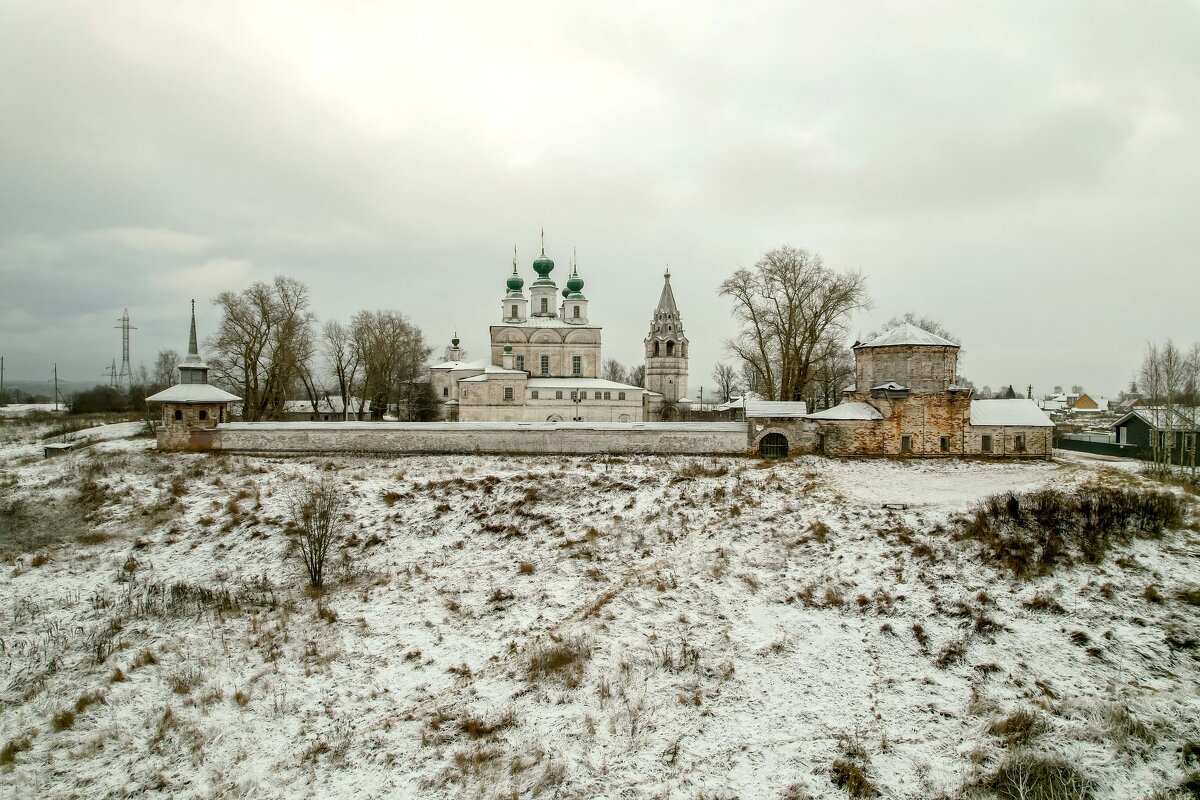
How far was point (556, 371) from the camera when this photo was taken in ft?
124

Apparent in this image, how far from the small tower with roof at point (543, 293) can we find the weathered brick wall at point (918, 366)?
2264 centimetres

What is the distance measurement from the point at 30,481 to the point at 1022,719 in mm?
23795

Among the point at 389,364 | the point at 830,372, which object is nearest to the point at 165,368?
the point at 389,364

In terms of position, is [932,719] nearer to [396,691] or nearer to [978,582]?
[978,582]

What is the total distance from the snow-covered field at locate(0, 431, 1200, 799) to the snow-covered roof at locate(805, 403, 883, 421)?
6.95 metres

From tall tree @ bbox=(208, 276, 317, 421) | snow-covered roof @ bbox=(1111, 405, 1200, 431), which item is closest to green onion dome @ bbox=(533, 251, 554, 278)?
tall tree @ bbox=(208, 276, 317, 421)

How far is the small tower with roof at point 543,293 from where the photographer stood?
3944cm

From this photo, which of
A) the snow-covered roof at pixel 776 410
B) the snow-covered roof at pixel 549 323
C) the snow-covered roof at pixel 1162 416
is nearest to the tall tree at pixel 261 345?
the snow-covered roof at pixel 549 323

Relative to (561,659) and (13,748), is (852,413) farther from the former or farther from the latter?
(13,748)

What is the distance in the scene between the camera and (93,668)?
8.85m

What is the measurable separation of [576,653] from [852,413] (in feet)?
53.0

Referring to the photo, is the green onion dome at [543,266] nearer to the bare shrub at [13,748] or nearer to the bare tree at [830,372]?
the bare tree at [830,372]

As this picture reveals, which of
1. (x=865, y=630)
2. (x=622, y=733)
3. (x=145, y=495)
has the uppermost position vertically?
(x=145, y=495)

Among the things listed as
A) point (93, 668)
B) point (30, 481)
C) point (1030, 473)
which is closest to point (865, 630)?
point (93, 668)
